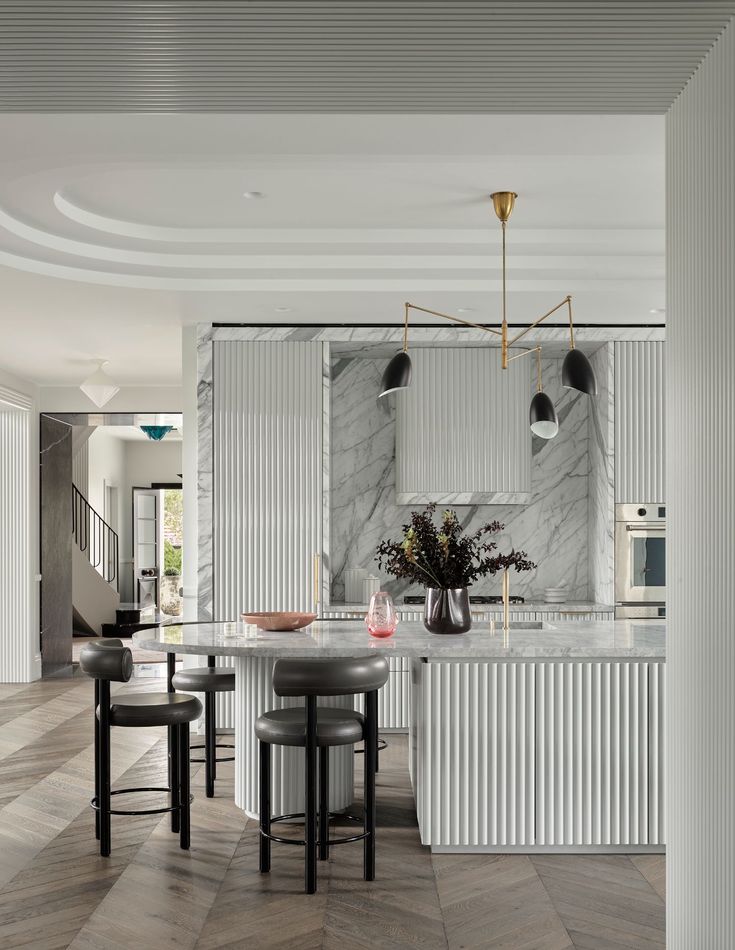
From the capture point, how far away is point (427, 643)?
3.95 metres

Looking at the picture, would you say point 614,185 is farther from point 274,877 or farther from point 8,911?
point 8,911

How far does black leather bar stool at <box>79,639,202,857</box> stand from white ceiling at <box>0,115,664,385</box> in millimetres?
1936

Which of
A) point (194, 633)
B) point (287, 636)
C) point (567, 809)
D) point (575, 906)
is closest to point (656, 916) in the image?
point (575, 906)

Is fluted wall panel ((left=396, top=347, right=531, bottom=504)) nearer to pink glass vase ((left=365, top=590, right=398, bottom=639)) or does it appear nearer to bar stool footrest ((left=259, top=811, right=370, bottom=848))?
pink glass vase ((left=365, top=590, right=398, bottom=639))

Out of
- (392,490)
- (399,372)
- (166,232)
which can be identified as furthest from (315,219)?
(392,490)

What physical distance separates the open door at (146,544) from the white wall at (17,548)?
5703 millimetres

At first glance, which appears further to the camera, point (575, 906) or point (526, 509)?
point (526, 509)

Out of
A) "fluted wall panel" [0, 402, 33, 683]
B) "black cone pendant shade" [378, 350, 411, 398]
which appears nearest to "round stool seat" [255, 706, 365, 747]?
"black cone pendant shade" [378, 350, 411, 398]

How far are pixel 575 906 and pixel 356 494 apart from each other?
386cm

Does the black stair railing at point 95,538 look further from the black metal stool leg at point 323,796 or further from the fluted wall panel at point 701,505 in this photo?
the fluted wall panel at point 701,505

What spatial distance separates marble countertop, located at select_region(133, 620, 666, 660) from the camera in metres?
3.81

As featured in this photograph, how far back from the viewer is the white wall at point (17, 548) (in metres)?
8.56

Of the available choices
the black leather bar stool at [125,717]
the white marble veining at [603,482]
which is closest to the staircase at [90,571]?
the white marble veining at [603,482]

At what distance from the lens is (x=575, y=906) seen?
3436 millimetres
